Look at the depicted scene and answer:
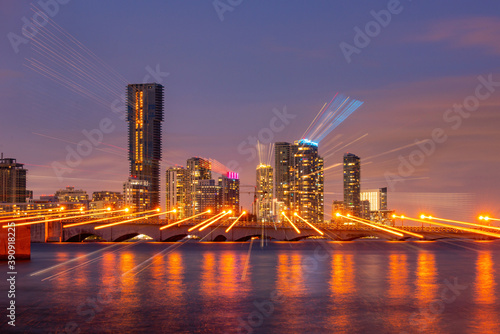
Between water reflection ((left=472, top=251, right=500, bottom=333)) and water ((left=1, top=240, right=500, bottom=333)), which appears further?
water ((left=1, top=240, right=500, bottom=333))

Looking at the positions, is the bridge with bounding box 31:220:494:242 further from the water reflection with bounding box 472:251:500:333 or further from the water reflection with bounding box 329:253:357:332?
the water reflection with bounding box 472:251:500:333

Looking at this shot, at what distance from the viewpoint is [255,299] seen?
34562 mm

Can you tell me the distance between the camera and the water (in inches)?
1070

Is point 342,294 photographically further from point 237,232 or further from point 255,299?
point 237,232

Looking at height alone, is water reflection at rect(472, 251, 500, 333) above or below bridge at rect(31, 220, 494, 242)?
above

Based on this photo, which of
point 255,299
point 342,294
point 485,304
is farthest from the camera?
point 342,294

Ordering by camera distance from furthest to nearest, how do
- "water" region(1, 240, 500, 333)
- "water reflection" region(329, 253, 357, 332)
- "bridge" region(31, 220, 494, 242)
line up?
"bridge" region(31, 220, 494, 242)
"water reflection" region(329, 253, 357, 332)
"water" region(1, 240, 500, 333)

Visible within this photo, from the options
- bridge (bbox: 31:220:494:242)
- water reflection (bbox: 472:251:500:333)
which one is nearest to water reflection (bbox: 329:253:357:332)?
water reflection (bbox: 472:251:500:333)

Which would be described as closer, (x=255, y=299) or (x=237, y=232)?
(x=255, y=299)

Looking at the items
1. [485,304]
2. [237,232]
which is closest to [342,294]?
[485,304]

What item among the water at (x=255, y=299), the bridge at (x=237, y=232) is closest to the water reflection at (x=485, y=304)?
the water at (x=255, y=299)

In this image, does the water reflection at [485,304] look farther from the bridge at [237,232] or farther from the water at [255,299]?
the bridge at [237,232]

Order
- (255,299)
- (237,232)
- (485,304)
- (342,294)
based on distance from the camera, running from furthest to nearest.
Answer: (237,232)
(342,294)
(255,299)
(485,304)

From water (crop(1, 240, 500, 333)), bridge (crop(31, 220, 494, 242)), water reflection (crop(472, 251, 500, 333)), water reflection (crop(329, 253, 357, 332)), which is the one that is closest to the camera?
water reflection (crop(472, 251, 500, 333))
